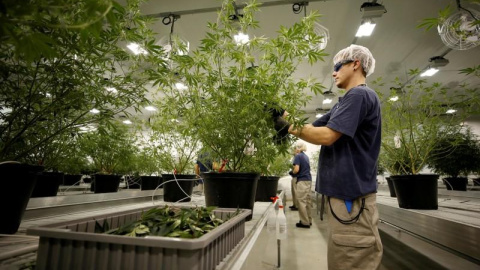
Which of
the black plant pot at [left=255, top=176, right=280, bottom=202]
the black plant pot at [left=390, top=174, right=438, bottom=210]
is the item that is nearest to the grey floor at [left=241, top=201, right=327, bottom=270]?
the black plant pot at [left=255, top=176, right=280, bottom=202]

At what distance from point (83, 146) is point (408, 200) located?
303 cm

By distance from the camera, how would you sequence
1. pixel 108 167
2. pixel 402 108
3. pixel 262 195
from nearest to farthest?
pixel 402 108
pixel 262 195
pixel 108 167

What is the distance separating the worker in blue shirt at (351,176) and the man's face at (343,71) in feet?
0.46

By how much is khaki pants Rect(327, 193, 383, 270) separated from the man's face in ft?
2.00

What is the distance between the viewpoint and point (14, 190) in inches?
34.2

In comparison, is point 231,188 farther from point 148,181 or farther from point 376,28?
point 376,28

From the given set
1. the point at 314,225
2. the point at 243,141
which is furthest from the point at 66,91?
the point at 314,225

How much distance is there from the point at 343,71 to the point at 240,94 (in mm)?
579

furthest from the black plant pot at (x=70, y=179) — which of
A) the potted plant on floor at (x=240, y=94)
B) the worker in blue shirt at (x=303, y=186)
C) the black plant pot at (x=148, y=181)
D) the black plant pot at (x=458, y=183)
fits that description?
the black plant pot at (x=458, y=183)

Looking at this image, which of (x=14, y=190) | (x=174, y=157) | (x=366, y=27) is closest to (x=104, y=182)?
(x=174, y=157)

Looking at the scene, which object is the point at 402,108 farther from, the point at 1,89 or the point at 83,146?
the point at 83,146

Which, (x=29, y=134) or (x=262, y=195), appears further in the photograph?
(x=262, y=195)

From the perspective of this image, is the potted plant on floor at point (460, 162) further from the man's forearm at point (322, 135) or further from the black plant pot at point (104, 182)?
the black plant pot at point (104, 182)

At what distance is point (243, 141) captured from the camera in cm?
132
